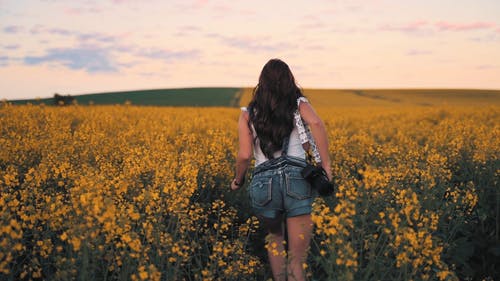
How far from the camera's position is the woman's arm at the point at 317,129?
15.6ft

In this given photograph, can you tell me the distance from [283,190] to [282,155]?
326mm

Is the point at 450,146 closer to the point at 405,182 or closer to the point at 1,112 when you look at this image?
the point at 405,182

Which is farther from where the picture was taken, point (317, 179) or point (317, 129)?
point (317, 129)

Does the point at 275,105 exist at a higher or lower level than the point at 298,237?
higher

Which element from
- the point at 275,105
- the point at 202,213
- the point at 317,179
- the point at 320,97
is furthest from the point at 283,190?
the point at 320,97

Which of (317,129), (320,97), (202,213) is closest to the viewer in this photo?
(317,129)

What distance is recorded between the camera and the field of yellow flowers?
13.1 feet

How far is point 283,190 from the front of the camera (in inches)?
184

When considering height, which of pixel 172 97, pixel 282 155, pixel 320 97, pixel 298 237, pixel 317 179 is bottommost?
pixel 298 237

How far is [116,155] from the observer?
8.25 m

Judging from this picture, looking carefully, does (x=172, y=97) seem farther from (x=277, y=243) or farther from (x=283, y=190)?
(x=283, y=190)

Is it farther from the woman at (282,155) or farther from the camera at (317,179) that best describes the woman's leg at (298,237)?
the camera at (317,179)

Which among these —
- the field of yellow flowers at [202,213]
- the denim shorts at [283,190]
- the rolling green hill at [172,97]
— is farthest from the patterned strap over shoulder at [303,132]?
the rolling green hill at [172,97]

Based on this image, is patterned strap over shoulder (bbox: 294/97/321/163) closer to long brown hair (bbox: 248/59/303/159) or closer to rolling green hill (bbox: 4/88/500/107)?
long brown hair (bbox: 248/59/303/159)
